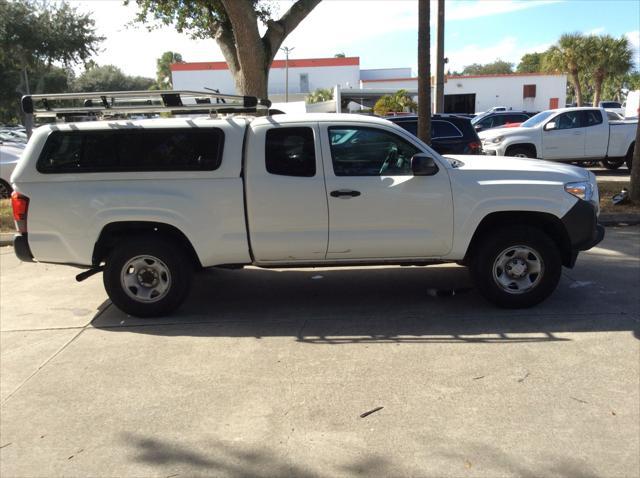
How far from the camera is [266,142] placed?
5.48 metres

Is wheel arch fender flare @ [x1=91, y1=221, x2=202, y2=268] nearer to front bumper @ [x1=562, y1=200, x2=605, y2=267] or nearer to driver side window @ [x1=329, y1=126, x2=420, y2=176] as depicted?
driver side window @ [x1=329, y1=126, x2=420, y2=176]

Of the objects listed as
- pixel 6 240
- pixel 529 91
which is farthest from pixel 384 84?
pixel 6 240

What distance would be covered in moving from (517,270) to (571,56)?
43.6 m

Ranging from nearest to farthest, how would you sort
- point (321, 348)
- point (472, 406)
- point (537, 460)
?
point (537, 460), point (472, 406), point (321, 348)

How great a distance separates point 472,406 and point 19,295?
17.8ft

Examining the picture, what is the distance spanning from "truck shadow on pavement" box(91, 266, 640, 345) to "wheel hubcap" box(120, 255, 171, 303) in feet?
0.86

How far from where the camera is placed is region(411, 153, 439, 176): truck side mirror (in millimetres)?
5285

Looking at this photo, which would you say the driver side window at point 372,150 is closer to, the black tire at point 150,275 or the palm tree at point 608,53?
the black tire at point 150,275

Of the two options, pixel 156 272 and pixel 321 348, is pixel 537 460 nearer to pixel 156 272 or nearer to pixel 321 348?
pixel 321 348

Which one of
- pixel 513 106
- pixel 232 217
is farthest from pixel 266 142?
pixel 513 106

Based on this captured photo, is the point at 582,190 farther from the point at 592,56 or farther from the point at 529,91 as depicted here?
the point at 529,91

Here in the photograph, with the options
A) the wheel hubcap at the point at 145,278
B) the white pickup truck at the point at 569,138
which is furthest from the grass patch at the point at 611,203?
the wheel hubcap at the point at 145,278

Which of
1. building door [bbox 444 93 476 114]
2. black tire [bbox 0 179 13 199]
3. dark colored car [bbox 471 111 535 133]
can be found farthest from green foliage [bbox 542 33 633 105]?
black tire [bbox 0 179 13 199]

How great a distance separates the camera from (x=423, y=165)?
17.3 feet
